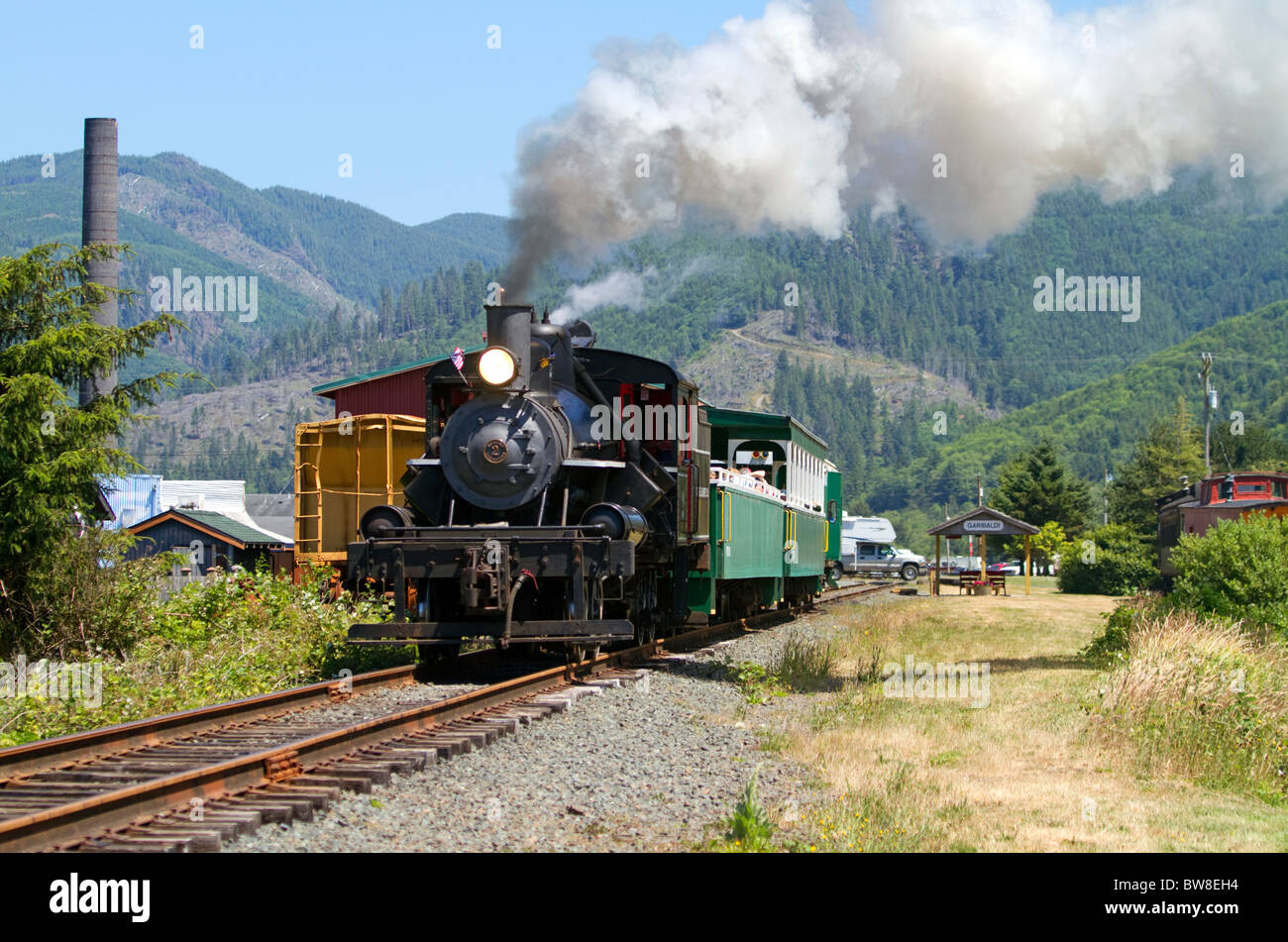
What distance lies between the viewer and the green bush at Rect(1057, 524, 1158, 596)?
5003 centimetres

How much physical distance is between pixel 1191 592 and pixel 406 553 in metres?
9.91

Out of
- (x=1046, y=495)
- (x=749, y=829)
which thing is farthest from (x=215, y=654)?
(x=1046, y=495)

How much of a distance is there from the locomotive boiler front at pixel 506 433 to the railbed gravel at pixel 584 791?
7.90 feet

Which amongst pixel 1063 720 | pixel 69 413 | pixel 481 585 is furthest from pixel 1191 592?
pixel 69 413

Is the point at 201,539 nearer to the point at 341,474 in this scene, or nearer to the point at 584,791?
the point at 341,474

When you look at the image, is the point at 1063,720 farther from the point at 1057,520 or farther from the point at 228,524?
the point at 1057,520

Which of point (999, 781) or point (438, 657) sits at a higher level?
point (438, 657)

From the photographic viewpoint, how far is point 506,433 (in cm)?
1311

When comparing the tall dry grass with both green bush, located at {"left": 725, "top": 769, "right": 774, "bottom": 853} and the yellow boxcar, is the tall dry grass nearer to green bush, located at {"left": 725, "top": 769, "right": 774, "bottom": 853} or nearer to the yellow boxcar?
green bush, located at {"left": 725, "top": 769, "right": 774, "bottom": 853}

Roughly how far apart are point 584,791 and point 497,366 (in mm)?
6003

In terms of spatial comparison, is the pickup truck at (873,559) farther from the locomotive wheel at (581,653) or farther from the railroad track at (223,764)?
the railroad track at (223,764)

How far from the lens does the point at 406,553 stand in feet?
42.1

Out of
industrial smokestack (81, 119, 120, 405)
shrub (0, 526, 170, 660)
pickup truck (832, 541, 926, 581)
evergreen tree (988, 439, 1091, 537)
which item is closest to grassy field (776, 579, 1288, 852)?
shrub (0, 526, 170, 660)

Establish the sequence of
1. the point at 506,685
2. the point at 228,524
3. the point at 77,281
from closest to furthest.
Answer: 1. the point at 506,685
2. the point at 77,281
3. the point at 228,524
